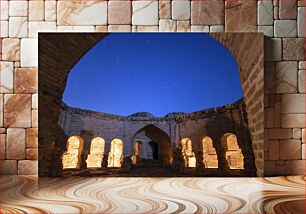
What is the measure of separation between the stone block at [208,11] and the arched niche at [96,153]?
7.14 feet

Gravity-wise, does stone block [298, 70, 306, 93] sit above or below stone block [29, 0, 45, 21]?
below

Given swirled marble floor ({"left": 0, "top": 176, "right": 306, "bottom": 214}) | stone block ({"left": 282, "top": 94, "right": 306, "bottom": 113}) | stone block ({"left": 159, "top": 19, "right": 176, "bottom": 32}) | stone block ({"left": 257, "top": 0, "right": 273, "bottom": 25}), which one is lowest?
swirled marble floor ({"left": 0, "top": 176, "right": 306, "bottom": 214})

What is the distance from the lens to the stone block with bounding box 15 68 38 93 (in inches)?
146

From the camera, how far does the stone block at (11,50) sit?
3711 mm

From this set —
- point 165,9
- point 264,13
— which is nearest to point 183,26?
point 165,9

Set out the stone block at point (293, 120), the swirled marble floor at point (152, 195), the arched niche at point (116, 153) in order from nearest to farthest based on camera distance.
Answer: the swirled marble floor at point (152, 195) → the stone block at point (293, 120) → the arched niche at point (116, 153)

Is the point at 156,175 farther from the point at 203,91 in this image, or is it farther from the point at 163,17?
the point at 163,17

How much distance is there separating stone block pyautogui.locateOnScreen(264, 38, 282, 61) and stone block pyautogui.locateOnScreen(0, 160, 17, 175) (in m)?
3.79

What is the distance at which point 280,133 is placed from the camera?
3686mm

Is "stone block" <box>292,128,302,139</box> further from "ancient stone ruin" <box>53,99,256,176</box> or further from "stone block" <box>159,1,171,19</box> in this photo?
"stone block" <box>159,1,171,19</box>

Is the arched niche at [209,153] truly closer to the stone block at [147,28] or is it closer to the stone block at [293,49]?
the stone block at [293,49]

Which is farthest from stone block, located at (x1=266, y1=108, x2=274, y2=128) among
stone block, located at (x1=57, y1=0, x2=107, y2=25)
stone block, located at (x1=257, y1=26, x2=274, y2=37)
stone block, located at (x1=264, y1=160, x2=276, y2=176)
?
stone block, located at (x1=57, y1=0, x2=107, y2=25)

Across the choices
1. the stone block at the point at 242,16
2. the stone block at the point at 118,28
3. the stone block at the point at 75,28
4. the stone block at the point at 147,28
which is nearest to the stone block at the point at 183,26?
the stone block at the point at 147,28

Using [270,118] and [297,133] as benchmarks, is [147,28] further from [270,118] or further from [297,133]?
[297,133]
